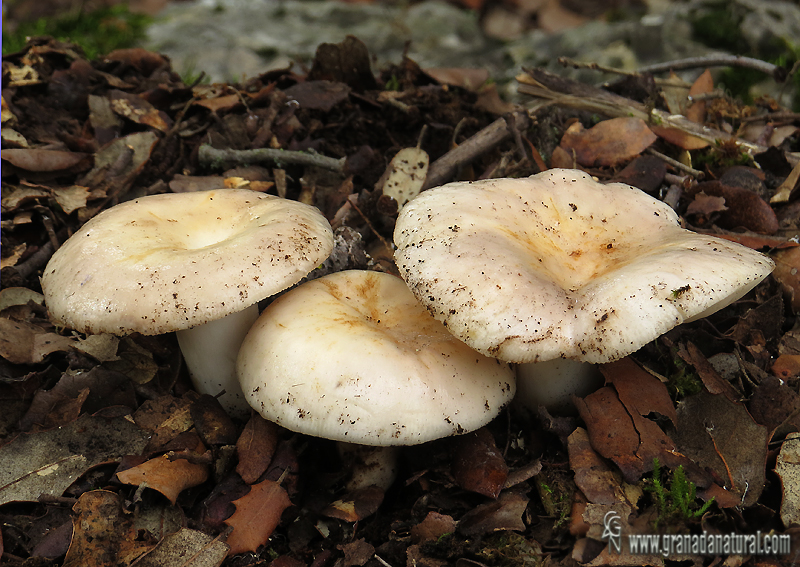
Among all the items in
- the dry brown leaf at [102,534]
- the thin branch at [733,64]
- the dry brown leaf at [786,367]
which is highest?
the thin branch at [733,64]

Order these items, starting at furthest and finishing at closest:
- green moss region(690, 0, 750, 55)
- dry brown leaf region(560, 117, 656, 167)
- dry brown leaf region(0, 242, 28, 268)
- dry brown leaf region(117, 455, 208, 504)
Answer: green moss region(690, 0, 750, 55), dry brown leaf region(560, 117, 656, 167), dry brown leaf region(0, 242, 28, 268), dry brown leaf region(117, 455, 208, 504)

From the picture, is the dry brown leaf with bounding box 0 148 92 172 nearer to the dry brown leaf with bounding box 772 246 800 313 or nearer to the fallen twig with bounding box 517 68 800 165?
the fallen twig with bounding box 517 68 800 165

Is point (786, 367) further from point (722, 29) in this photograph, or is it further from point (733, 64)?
point (722, 29)

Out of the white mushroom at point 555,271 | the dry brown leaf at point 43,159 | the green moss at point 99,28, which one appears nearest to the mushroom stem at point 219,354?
the white mushroom at point 555,271

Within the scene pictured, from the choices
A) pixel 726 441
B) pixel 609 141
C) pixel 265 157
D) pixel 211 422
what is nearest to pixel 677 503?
pixel 726 441

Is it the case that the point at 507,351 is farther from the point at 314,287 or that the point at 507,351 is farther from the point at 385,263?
the point at 385,263

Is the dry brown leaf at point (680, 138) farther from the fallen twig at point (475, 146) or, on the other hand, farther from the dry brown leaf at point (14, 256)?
the dry brown leaf at point (14, 256)

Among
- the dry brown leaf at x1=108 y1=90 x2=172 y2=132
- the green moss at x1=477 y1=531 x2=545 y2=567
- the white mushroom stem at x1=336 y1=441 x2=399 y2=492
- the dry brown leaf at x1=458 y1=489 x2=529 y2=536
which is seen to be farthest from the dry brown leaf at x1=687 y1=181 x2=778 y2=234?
the dry brown leaf at x1=108 y1=90 x2=172 y2=132
